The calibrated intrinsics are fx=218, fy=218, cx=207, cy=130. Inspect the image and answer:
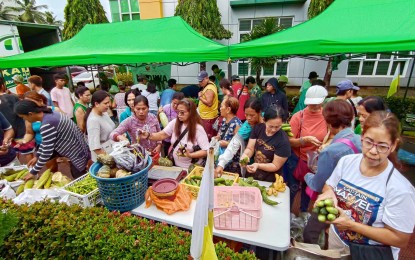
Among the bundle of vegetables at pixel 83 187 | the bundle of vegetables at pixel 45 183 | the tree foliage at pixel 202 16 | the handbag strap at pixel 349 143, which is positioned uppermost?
the tree foliage at pixel 202 16

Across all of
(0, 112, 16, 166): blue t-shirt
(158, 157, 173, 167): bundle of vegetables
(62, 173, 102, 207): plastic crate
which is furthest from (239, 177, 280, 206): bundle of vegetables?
(0, 112, 16, 166): blue t-shirt

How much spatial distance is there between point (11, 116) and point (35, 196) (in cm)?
274

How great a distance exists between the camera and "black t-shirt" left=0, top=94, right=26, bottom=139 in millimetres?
4100

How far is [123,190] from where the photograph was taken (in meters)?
2.10

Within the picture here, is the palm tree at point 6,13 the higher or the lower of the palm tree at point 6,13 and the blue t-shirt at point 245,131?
the higher

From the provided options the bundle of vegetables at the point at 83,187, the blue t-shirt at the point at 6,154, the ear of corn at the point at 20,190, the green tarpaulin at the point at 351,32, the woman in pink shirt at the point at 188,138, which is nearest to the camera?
the bundle of vegetables at the point at 83,187

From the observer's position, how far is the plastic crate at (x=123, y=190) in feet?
6.64

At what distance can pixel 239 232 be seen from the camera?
1.91 meters

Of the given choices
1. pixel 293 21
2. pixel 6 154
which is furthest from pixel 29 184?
pixel 293 21

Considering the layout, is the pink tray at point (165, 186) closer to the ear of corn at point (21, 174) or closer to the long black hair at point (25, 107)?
the long black hair at point (25, 107)

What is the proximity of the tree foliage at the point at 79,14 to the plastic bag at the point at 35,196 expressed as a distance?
13.5 meters

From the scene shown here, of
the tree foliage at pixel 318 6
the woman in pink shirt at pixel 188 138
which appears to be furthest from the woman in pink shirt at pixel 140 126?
the tree foliage at pixel 318 6

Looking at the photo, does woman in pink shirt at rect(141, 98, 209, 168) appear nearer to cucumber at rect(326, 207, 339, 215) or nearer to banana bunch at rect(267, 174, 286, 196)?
banana bunch at rect(267, 174, 286, 196)

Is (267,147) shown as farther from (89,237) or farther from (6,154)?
(6,154)
